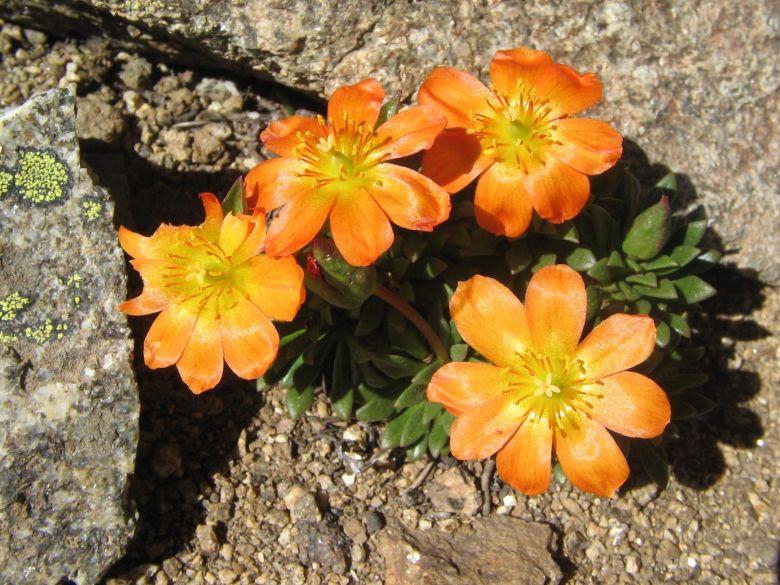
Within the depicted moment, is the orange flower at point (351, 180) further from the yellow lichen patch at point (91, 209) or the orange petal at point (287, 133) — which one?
the yellow lichen patch at point (91, 209)

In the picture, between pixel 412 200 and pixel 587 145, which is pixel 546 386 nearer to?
pixel 412 200

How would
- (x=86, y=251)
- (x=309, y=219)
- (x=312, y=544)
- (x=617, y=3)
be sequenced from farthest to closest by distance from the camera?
(x=617, y=3)
(x=312, y=544)
(x=86, y=251)
(x=309, y=219)

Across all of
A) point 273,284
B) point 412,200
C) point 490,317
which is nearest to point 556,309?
point 490,317

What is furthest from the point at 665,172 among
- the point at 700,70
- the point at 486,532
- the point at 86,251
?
the point at 86,251

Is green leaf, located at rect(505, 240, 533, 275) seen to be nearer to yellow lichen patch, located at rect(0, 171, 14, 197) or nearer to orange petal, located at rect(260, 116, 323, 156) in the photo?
orange petal, located at rect(260, 116, 323, 156)

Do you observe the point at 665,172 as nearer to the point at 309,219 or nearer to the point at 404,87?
the point at 404,87

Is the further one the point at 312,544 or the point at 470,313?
the point at 312,544

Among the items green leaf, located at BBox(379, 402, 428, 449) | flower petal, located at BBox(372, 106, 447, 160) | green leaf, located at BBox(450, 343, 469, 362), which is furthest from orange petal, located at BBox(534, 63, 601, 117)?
green leaf, located at BBox(379, 402, 428, 449)
